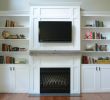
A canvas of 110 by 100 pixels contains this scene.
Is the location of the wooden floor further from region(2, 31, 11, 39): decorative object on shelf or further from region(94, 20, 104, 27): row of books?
region(94, 20, 104, 27): row of books

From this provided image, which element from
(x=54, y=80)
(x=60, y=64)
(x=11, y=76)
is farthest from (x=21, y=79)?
(x=60, y=64)

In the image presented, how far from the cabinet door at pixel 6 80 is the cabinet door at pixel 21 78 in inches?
5.7

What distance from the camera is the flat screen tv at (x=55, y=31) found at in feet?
21.3

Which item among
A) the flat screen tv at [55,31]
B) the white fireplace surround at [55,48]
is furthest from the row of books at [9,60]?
the flat screen tv at [55,31]

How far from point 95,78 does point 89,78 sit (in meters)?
0.18

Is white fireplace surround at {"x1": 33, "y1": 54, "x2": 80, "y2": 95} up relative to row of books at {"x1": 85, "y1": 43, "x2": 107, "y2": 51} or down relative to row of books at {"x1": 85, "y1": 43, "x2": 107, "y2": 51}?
down

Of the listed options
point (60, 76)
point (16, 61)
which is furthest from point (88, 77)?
point (16, 61)

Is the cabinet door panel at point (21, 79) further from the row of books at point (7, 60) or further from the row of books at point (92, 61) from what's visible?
the row of books at point (92, 61)

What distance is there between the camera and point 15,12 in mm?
6715

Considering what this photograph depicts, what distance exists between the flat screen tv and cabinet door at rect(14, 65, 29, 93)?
1.02 meters

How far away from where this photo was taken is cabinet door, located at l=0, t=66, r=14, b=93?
666cm

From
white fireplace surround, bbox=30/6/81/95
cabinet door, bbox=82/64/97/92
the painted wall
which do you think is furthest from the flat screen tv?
cabinet door, bbox=82/64/97/92

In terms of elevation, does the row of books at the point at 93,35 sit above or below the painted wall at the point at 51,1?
below

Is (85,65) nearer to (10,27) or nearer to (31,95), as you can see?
(31,95)
